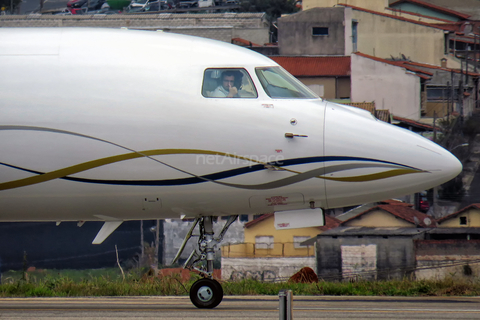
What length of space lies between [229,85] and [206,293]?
339cm

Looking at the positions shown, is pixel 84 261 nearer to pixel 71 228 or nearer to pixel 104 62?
pixel 71 228

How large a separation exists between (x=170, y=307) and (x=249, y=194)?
264 cm

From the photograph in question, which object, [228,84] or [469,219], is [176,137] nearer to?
[228,84]

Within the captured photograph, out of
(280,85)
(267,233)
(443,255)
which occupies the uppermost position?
(280,85)

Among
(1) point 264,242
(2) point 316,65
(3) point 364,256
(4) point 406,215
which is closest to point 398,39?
(2) point 316,65

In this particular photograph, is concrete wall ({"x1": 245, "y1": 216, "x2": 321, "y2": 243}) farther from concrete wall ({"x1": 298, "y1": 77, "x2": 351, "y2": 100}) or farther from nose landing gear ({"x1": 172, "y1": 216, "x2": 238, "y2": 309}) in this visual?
nose landing gear ({"x1": 172, "y1": 216, "x2": 238, "y2": 309})

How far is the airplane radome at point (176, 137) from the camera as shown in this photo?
11.5 meters

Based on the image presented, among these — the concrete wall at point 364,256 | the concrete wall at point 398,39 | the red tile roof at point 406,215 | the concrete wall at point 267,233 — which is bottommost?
the concrete wall at point 267,233

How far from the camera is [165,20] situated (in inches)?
3565

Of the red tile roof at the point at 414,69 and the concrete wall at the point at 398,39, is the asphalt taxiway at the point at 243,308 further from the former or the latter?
the concrete wall at the point at 398,39

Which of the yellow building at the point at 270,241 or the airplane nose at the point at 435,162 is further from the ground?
the airplane nose at the point at 435,162

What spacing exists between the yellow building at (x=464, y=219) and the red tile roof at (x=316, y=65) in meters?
26.5

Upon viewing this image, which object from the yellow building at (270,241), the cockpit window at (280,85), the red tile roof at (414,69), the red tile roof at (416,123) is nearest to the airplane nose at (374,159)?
the cockpit window at (280,85)

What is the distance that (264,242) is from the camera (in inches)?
2255
